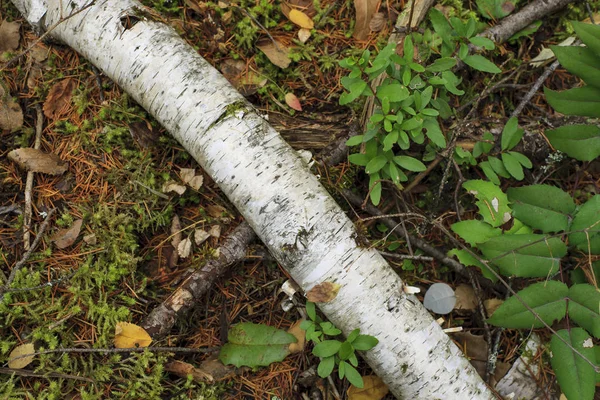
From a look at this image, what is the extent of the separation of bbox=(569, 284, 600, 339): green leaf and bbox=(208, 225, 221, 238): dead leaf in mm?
1921

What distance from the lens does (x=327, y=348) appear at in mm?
2338

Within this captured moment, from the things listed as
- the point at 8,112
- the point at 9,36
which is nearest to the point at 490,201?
the point at 8,112

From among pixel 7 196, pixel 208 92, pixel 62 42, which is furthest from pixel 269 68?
pixel 7 196

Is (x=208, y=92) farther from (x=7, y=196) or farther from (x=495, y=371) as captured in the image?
(x=495, y=371)

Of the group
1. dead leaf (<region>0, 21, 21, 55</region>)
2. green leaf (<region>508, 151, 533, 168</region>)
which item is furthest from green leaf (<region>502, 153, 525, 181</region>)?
dead leaf (<region>0, 21, 21, 55</region>)

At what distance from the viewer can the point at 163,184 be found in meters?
2.80

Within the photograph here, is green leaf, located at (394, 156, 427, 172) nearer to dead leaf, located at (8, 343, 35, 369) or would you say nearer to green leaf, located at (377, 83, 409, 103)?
green leaf, located at (377, 83, 409, 103)

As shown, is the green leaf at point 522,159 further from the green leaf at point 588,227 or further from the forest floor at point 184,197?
the green leaf at point 588,227

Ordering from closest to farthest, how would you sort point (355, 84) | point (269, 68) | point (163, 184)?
point (355, 84) < point (163, 184) < point (269, 68)

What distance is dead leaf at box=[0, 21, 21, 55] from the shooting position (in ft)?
9.67

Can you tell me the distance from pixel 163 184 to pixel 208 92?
661 millimetres

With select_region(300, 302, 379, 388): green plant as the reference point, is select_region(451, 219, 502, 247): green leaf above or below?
above

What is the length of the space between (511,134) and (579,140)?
35 centimetres

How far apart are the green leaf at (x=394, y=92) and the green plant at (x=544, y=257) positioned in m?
0.69
